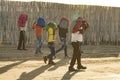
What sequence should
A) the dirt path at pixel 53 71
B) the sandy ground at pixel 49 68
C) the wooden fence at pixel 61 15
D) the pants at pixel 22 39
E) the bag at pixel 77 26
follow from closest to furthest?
the dirt path at pixel 53 71 < the sandy ground at pixel 49 68 < the bag at pixel 77 26 < the pants at pixel 22 39 < the wooden fence at pixel 61 15

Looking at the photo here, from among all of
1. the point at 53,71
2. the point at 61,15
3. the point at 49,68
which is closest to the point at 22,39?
the point at 61,15

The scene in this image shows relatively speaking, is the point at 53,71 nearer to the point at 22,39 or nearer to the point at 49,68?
the point at 49,68

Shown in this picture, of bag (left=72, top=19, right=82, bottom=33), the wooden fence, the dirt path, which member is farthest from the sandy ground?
the wooden fence

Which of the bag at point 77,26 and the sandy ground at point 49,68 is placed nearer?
the sandy ground at point 49,68

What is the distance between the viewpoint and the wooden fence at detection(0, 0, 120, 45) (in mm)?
22328

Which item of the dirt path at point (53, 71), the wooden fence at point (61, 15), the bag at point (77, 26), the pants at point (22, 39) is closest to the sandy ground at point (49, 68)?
the dirt path at point (53, 71)

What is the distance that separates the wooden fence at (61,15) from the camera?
73.3 ft

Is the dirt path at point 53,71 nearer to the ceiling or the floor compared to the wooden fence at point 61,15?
nearer to the floor

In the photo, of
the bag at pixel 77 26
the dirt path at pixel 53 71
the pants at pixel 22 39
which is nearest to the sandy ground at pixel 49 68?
the dirt path at pixel 53 71

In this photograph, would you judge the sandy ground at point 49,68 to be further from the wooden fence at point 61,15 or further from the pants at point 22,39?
the wooden fence at point 61,15

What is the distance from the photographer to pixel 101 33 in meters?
25.7

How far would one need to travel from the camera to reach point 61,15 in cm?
2388

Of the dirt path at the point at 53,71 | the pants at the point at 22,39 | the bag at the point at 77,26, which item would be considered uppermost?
the bag at the point at 77,26

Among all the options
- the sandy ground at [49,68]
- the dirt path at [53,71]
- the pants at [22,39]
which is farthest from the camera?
the pants at [22,39]
